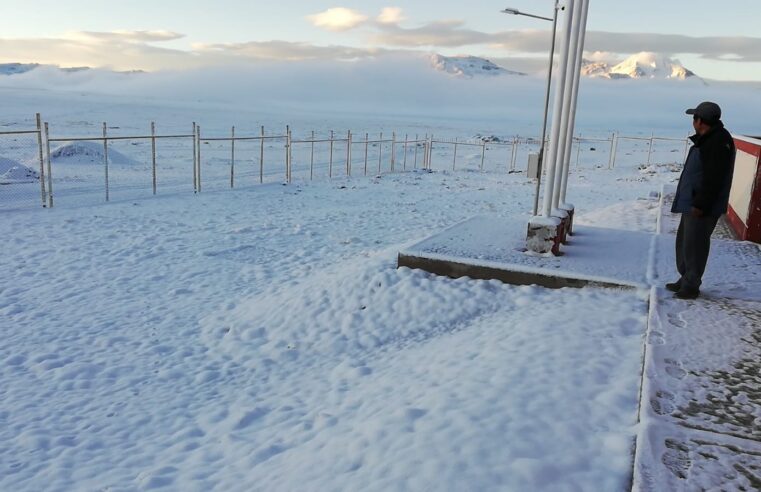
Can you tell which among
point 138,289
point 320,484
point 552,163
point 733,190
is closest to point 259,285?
point 138,289

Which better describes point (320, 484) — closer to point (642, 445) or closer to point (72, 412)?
point (642, 445)

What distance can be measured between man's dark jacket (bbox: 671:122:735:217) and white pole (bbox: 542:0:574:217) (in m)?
1.97

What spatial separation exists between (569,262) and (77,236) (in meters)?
8.74

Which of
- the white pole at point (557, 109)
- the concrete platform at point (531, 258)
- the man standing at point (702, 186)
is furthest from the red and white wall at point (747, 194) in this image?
the man standing at point (702, 186)

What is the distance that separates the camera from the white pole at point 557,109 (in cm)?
727

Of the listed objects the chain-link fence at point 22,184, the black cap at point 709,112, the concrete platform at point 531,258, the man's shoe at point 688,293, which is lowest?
the chain-link fence at point 22,184

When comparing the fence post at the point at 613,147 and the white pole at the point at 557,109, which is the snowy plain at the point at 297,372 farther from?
the fence post at the point at 613,147

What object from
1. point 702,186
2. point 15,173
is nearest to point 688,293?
point 702,186

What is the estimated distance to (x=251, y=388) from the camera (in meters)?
5.67

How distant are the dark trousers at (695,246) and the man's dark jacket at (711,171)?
5.2 inches

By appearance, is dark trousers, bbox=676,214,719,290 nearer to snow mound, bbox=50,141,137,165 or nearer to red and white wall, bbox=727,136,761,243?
red and white wall, bbox=727,136,761,243

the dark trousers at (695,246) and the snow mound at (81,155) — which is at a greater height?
the dark trousers at (695,246)

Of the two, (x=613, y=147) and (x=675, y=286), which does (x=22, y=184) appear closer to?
→ (x=675, y=286)

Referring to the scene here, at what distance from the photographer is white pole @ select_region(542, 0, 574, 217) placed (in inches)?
286
